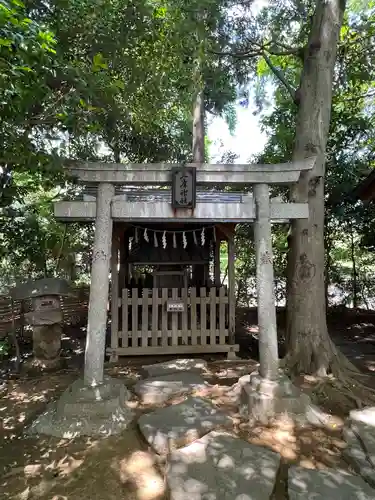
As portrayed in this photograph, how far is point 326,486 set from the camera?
254cm

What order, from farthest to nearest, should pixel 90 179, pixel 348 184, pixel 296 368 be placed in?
pixel 348 184, pixel 296 368, pixel 90 179

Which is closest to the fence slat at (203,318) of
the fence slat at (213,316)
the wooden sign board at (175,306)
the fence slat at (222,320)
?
the fence slat at (213,316)

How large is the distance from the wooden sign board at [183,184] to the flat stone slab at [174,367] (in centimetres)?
286

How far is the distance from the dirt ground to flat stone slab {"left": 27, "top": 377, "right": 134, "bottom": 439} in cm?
11

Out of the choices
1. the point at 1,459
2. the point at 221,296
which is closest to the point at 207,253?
the point at 221,296

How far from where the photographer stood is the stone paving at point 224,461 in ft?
8.05

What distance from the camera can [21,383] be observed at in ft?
17.0

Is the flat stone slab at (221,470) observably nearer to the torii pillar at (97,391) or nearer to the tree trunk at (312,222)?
the torii pillar at (97,391)

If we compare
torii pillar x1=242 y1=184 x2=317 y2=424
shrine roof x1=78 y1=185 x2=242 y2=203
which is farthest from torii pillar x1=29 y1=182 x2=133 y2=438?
torii pillar x1=242 y1=184 x2=317 y2=424

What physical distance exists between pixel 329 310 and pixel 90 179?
10.1 meters

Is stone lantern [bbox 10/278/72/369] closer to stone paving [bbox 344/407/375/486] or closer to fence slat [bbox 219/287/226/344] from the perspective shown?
fence slat [bbox 219/287/226/344]

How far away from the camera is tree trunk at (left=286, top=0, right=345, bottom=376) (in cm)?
519

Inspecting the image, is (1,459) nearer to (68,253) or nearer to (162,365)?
(162,365)

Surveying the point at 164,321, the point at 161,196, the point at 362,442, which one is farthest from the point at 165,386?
the point at 161,196
